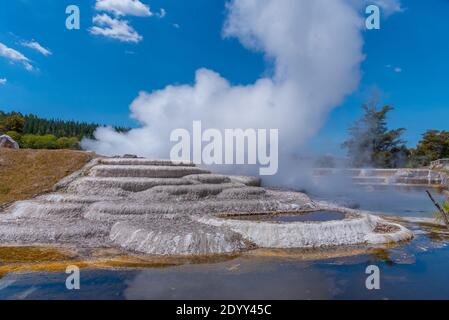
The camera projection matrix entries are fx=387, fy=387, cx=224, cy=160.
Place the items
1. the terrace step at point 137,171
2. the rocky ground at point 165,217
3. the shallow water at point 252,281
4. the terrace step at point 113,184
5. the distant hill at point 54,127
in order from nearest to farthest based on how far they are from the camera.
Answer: the shallow water at point 252,281 → the rocky ground at point 165,217 → the terrace step at point 113,184 → the terrace step at point 137,171 → the distant hill at point 54,127

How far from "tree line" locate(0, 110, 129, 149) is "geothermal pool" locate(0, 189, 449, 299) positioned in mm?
53437

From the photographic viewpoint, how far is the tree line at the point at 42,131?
60.4m

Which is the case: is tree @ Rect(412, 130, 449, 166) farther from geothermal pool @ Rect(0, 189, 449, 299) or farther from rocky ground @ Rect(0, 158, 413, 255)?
geothermal pool @ Rect(0, 189, 449, 299)

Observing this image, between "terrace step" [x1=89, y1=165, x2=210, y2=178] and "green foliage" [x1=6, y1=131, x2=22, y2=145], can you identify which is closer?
"terrace step" [x1=89, y1=165, x2=210, y2=178]

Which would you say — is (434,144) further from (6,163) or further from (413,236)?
(6,163)

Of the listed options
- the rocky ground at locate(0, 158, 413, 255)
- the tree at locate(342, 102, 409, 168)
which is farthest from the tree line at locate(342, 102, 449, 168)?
the rocky ground at locate(0, 158, 413, 255)

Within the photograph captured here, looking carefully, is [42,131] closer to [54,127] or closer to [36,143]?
[54,127]

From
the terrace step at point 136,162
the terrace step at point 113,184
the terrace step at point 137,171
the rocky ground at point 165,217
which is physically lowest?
the rocky ground at point 165,217

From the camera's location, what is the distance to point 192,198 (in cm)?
2048

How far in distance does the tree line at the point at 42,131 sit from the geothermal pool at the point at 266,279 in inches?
2104

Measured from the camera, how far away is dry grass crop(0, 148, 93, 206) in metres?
21.8

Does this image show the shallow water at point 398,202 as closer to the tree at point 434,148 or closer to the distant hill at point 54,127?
the tree at point 434,148

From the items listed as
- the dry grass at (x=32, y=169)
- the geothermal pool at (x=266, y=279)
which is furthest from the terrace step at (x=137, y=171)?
the geothermal pool at (x=266, y=279)
